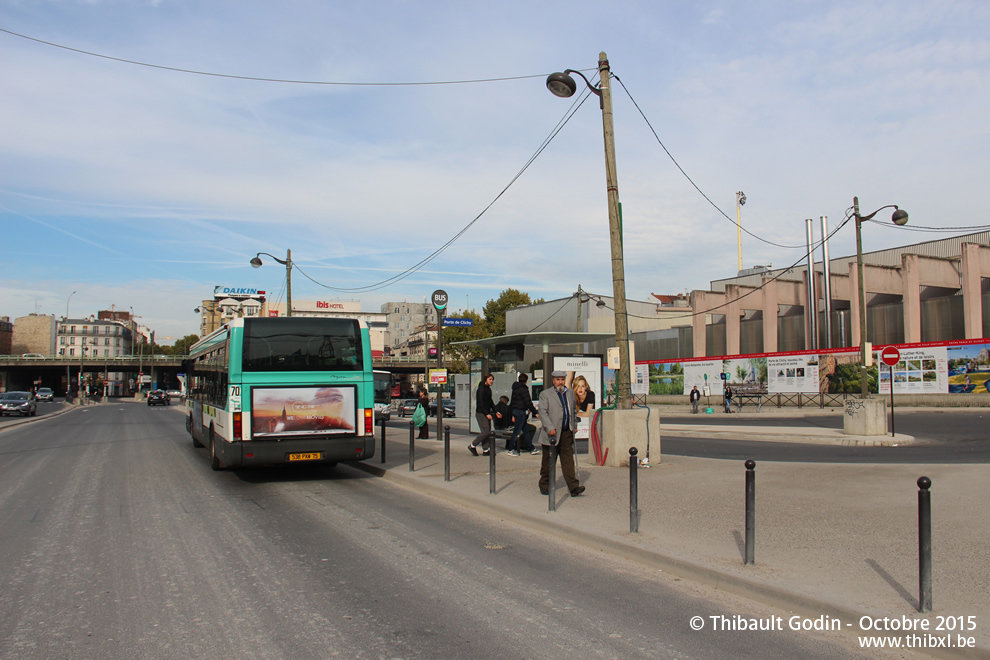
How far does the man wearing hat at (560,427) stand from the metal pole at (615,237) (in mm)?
3291

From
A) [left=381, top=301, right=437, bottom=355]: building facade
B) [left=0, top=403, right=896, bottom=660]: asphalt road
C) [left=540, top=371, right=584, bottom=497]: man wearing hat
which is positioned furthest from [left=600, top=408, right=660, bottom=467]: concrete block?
[left=381, top=301, right=437, bottom=355]: building facade

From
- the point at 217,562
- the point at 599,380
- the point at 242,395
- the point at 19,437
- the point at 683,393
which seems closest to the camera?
the point at 217,562

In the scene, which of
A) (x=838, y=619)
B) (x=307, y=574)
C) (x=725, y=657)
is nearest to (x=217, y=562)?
(x=307, y=574)

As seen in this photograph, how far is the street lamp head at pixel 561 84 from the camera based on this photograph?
476 inches

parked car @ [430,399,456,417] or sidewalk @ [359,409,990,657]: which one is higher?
sidewalk @ [359,409,990,657]

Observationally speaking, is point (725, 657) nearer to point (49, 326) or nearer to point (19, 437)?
point (19, 437)

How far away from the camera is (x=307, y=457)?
11773mm

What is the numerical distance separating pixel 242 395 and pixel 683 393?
34619mm

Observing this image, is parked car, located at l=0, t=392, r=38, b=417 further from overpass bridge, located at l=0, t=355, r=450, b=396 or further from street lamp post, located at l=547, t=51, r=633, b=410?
street lamp post, located at l=547, t=51, r=633, b=410

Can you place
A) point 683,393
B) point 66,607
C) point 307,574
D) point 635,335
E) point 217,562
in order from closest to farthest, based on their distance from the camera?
point 66,607, point 307,574, point 217,562, point 683,393, point 635,335

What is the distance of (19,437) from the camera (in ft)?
82.3

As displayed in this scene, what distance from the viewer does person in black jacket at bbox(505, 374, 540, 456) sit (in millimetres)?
15453

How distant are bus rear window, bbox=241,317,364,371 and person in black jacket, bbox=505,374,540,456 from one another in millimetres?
4281

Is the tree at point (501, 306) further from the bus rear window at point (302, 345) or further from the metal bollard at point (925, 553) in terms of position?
the metal bollard at point (925, 553)
